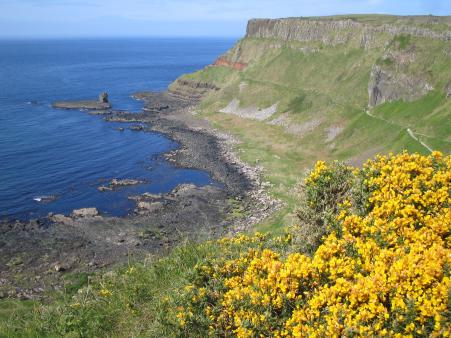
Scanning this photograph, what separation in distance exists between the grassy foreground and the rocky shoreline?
1519 cm

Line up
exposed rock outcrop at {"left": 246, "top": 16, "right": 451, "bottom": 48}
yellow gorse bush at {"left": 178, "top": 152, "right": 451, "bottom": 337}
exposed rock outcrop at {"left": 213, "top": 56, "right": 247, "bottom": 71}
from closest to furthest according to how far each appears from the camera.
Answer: yellow gorse bush at {"left": 178, "top": 152, "right": 451, "bottom": 337}
exposed rock outcrop at {"left": 246, "top": 16, "right": 451, "bottom": 48}
exposed rock outcrop at {"left": 213, "top": 56, "right": 247, "bottom": 71}

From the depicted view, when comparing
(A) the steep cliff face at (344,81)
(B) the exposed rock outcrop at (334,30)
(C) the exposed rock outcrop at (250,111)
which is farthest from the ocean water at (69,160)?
(B) the exposed rock outcrop at (334,30)

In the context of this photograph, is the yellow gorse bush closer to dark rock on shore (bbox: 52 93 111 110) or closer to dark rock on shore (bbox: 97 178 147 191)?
dark rock on shore (bbox: 97 178 147 191)

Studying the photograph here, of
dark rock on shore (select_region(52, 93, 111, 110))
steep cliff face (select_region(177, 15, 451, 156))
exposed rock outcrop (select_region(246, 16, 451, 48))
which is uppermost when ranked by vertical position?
exposed rock outcrop (select_region(246, 16, 451, 48))

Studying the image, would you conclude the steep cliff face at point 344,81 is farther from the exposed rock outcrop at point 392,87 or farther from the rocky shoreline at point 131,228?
the rocky shoreline at point 131,228

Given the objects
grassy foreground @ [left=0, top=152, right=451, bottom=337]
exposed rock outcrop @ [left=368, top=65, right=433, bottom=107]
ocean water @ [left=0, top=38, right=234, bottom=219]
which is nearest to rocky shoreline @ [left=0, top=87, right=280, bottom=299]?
ocean water @ [left=0, top=38, right=234, bottom=219]

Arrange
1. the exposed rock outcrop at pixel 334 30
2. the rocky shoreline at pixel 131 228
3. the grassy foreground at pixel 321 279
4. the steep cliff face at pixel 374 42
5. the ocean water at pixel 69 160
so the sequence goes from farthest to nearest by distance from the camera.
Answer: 1. the exposed rock outcrop at pixel 334 30
2. the steep cliff face at pixel 374 42
3. the ocean water at pixel 69 160
4. the rocky shoreline at pixel 131 228
5. the grassy foreground at pixel 321 279

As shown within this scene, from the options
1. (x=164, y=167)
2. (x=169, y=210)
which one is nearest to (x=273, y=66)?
(x=164, y=167)

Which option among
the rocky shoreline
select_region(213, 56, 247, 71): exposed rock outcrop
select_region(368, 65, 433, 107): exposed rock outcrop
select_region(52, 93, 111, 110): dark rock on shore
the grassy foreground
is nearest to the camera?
the grassy foreground

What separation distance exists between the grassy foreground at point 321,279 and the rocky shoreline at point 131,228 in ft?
49.8

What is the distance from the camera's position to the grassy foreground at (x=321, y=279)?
9.44 metres

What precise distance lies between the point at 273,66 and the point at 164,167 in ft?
196

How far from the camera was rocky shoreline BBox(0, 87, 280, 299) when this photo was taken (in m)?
42.4

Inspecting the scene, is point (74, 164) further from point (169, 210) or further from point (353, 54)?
point (353, 54)
